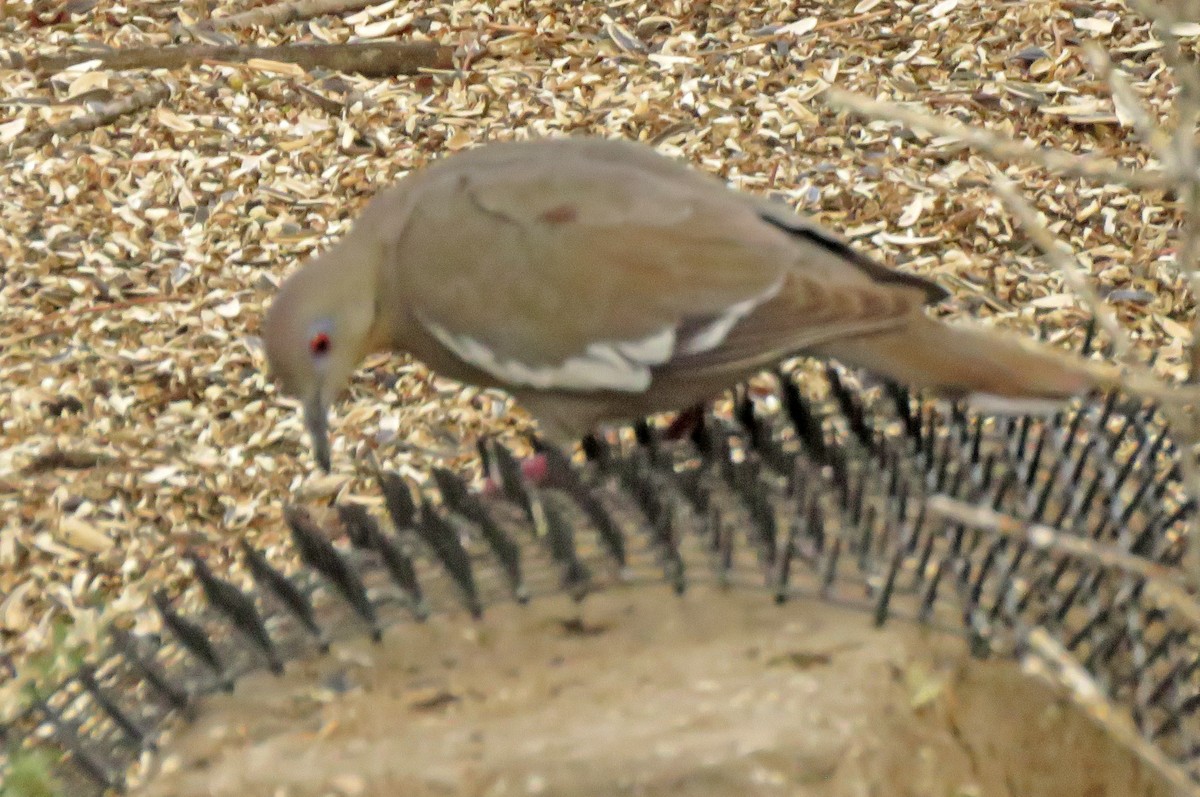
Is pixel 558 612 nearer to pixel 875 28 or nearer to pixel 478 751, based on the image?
pixel 478 751

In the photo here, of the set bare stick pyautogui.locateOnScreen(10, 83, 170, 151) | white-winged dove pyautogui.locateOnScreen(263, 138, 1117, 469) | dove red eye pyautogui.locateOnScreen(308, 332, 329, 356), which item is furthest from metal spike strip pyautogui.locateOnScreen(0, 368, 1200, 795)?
bare stick pyautogui.locateOnScreen(10, 83, 170, 151)

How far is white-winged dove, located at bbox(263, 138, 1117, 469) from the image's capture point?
2711 millimetres

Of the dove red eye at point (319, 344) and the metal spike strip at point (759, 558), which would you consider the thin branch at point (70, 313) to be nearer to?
the dove red eye at point (319, 344)

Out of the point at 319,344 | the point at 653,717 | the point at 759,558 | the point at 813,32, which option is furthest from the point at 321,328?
the point at 813,32

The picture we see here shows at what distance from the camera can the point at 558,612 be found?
2.18 meters

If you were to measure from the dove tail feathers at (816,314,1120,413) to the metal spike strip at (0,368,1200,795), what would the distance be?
79 mm

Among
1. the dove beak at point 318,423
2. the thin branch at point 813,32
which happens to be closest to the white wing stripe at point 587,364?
the dove beak at point 318,423

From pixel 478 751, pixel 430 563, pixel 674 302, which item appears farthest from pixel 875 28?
pixel 478 751

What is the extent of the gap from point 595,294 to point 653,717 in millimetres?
1051

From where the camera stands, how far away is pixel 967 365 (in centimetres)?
257

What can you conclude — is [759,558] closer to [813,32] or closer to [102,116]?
[813,32]

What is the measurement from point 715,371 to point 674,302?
14 cm

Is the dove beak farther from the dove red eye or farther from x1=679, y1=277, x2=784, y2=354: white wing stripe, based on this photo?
x1=679, y1=277, x2=784, y2=354: white wing stripe

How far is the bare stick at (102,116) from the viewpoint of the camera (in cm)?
467
